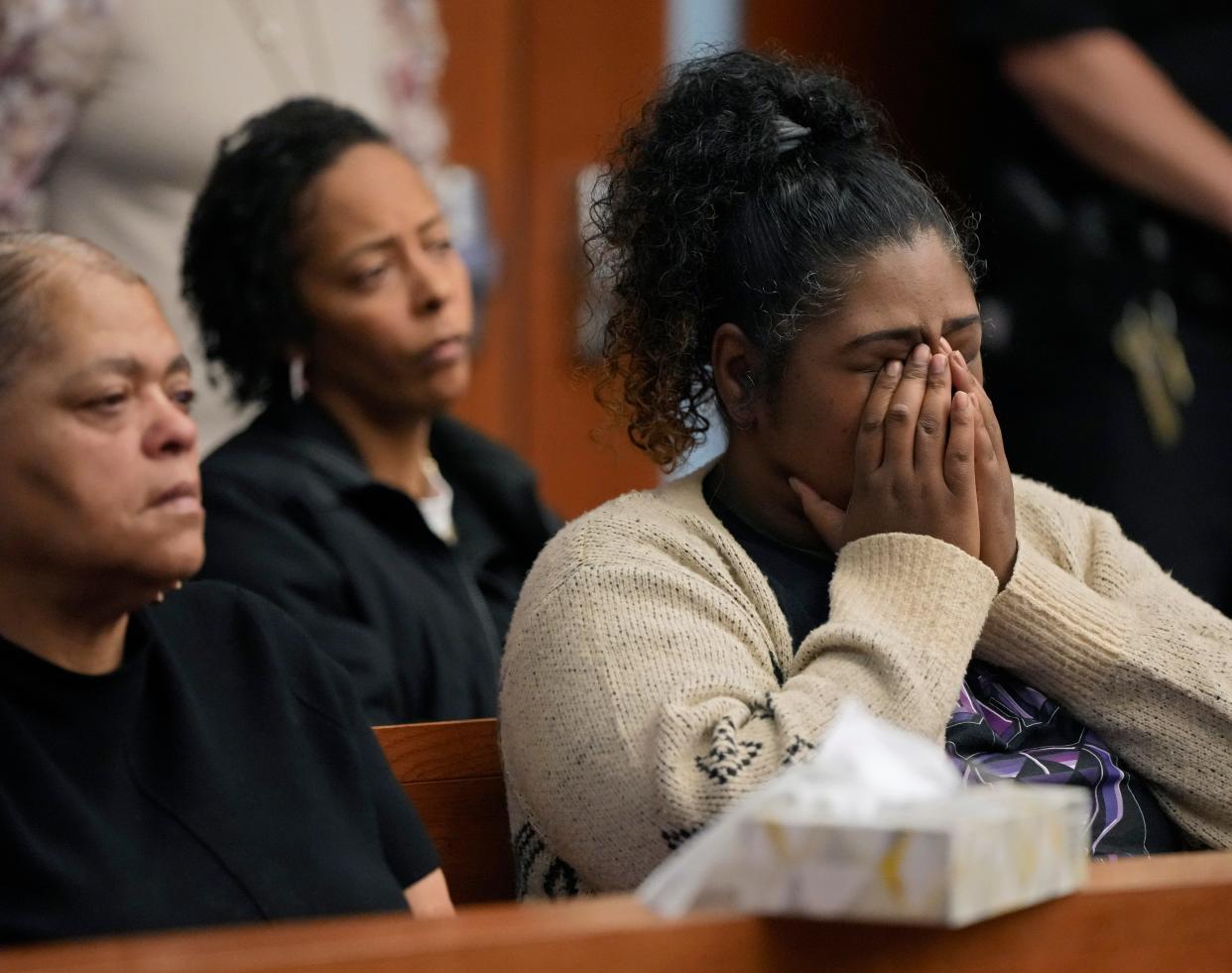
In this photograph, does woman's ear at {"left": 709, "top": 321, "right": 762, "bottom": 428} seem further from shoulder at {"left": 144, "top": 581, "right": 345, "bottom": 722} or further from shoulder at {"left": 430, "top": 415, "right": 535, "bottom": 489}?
shoulder at {"left": 430, "top": 415, "right": 535, "bottom": 489}

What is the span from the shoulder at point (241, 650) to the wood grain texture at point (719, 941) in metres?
0.45

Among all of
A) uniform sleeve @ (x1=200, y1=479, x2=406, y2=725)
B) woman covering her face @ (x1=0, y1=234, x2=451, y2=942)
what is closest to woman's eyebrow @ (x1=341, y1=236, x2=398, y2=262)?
uniform sleeve @ (x1=200, y1=479, x2=406, y2=725)

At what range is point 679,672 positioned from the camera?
1528 mm

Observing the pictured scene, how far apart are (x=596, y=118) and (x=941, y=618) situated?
8.01 ft

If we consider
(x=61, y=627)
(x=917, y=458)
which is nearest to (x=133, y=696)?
(x=61, y=627)

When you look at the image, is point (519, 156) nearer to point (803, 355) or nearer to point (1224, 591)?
point (1224, 591)

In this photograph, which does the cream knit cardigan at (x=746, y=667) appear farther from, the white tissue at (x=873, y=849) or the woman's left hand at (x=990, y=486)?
the white tissue at (x=873, y=849)

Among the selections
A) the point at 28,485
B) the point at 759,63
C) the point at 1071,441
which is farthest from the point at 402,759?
the point at 1071,441

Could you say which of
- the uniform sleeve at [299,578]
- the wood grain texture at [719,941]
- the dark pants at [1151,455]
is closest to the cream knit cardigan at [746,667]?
the wood grain texture at [719,941]

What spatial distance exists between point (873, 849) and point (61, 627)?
0.75 meters

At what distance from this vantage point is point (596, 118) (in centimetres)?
382

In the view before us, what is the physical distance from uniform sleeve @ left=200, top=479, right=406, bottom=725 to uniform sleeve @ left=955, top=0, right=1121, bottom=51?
153 cm

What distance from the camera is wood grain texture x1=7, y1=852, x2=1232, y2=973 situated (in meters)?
0.97

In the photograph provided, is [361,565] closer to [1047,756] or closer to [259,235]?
[259,235]
